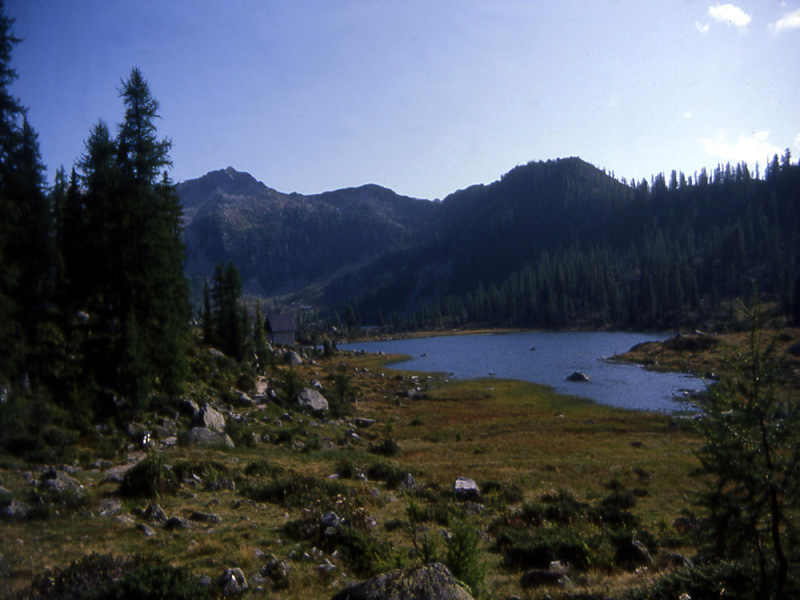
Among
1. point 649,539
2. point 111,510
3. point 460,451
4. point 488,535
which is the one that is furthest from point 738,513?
point 460,451

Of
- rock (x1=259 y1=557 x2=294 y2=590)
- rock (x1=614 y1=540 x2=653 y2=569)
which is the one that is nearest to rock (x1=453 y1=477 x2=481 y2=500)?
rock (x1=614 y1=540 x2=653 y2=569)

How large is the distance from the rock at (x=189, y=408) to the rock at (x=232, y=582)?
18.5 meters

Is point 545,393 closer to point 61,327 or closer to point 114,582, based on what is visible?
point 61,327

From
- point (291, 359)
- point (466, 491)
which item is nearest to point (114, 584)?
point (466, 491)

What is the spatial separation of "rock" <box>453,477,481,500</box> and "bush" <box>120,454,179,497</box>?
8.54m

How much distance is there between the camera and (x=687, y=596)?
6684 millimetres

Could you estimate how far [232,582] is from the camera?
769cm

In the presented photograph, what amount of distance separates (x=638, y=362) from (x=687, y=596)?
7317 centimetres

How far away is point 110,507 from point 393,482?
9233 mm

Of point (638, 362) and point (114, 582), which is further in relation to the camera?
point (638, 362)

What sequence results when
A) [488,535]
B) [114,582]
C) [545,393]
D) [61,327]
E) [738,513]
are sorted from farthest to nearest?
[545,393] < [61,327] < [488,535] < [738,513] < [114,582]

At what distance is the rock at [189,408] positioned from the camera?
25.3 metres

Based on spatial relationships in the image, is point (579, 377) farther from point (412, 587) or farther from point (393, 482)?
point (412, 587)

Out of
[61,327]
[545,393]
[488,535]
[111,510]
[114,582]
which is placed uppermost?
[61,327]
